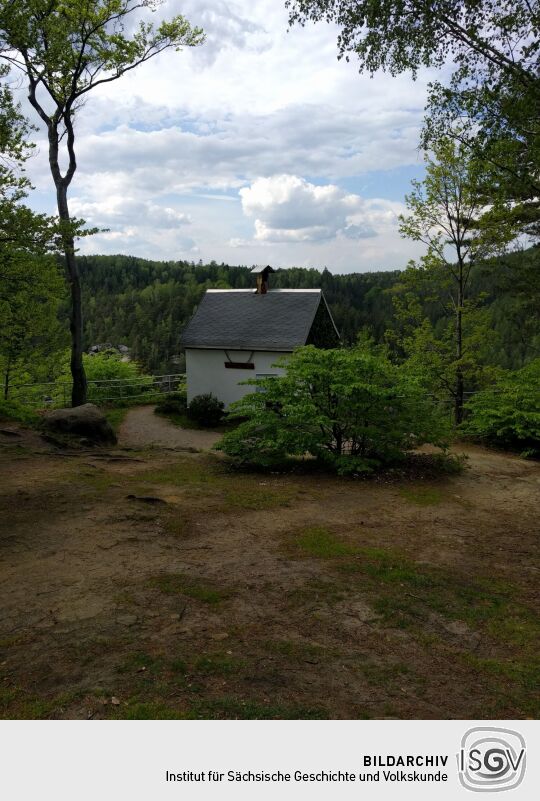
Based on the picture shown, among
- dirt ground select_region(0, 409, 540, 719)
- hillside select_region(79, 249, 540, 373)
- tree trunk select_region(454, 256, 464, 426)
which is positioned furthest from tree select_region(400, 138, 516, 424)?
hillside select_region(79, 249, 540, 373)

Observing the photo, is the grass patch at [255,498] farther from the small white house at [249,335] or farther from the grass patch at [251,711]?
the small white house at [249,335]

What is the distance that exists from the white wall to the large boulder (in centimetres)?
775

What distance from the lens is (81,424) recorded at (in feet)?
47.3

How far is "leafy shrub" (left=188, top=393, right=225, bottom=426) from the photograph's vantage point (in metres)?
21.2

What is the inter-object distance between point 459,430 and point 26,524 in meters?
13.5

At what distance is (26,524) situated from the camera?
736 cm

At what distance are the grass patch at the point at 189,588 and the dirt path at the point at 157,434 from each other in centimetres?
992

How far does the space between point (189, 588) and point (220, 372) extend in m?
17.5

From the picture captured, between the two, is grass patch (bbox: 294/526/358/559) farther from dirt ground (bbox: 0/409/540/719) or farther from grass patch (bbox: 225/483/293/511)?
grass patch (bbox: 225/483/293/511)

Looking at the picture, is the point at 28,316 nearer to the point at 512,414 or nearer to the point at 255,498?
the point at 255,498

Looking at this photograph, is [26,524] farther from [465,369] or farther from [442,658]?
[465,369]

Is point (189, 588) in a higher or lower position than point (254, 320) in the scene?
lower

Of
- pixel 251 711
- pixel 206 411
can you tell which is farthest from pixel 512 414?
pixel 251 711
